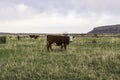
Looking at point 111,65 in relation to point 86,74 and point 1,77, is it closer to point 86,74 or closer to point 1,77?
point 86,74

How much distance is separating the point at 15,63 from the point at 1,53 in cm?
574

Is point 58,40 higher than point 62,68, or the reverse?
point 58,40

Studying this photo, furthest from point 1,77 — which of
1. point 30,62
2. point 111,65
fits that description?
point 111,65

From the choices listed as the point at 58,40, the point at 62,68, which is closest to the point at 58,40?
the point at 58,40

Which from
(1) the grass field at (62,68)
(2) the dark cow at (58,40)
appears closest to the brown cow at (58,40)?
(2) the dark cow at (58,40)

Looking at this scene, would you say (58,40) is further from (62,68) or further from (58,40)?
(62,68)

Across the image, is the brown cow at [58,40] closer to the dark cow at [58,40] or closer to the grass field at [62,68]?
the dark cow at [58,40]

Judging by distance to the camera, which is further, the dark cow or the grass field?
the dark cow

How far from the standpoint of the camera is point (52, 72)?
1561 centimetres

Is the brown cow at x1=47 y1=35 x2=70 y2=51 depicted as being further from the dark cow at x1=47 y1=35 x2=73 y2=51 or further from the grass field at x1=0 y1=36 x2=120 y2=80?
the grass field at x1=0 y1=36 x2=120 y2=80

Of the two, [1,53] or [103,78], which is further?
[1,53]

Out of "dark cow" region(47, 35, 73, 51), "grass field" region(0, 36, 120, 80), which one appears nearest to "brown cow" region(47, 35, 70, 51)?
"dark cow" region(47, 35, 73, 51)

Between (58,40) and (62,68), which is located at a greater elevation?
(58,40)

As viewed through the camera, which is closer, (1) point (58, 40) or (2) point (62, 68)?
(2) point (62, 68)
